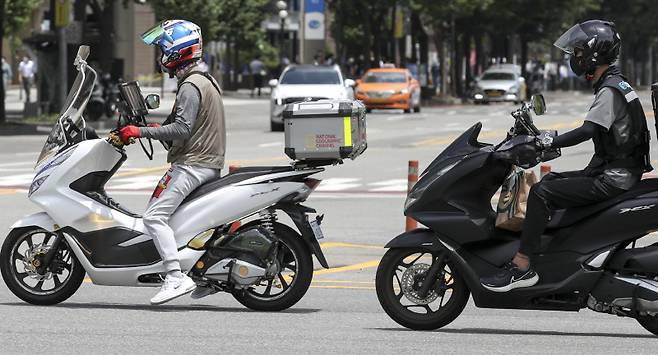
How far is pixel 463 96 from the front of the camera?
76188mm

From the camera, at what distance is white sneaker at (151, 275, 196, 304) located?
9.91m

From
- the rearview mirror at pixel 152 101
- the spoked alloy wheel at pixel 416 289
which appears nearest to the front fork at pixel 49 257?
the rearview mirror at pixel 152 101

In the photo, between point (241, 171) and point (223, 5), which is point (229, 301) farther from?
point (223, 5)

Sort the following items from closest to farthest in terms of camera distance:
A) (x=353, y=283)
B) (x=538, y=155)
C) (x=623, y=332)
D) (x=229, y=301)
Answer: (x=538, y=155)
(x=623, y=332)
(x=229, y=301)
(x=353, y=283)

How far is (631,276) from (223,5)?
2742 inches

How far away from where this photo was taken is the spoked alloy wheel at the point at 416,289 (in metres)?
9.21

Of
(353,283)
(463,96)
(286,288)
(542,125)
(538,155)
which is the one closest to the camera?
(538,155)

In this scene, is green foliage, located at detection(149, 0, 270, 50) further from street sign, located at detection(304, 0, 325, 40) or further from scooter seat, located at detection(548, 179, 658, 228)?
scooter seat, located at detection(548, 179, 658, 228)

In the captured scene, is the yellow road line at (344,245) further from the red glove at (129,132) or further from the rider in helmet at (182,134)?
the red glove at (129,132)

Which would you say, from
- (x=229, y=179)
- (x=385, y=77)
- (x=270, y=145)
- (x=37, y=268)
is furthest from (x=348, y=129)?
(x=385, y=77)

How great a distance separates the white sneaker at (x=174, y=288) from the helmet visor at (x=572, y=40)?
2.64 m

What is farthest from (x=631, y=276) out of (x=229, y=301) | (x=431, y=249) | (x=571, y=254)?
(x=229, y=301)

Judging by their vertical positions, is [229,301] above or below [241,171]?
below

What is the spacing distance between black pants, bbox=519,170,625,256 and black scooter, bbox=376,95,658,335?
0.20 feet
